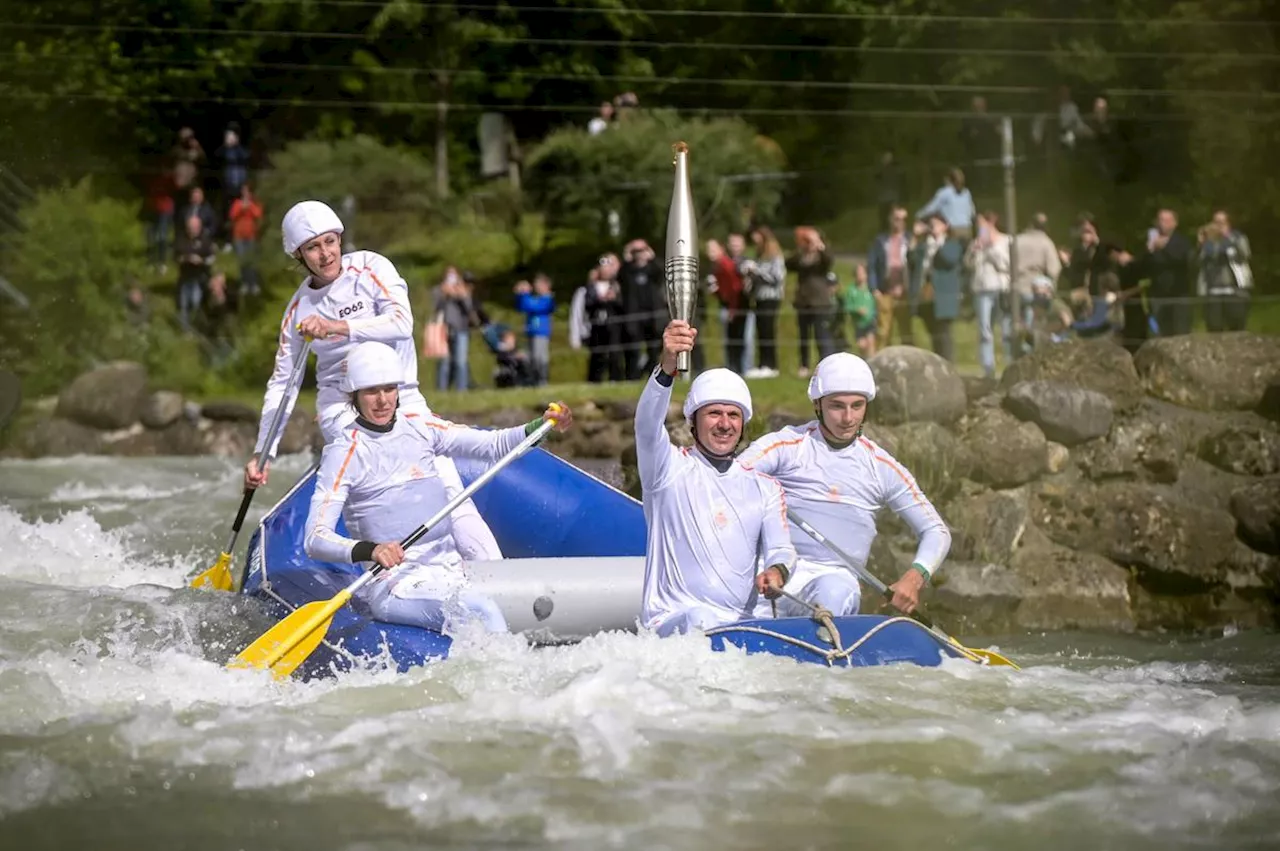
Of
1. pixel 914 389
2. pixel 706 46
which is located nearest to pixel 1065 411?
pixel 914 389

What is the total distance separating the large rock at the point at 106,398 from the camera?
19.4m

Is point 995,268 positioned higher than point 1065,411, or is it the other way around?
point 995,268

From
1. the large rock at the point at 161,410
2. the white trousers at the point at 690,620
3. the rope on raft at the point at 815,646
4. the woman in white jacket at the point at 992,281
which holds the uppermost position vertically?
the woman in white jacket at the point at 992,281

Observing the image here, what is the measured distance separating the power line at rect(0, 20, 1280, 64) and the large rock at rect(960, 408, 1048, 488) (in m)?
10.8

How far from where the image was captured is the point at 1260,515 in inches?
465

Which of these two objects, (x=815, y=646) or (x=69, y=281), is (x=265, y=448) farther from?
(x=69, y=281)

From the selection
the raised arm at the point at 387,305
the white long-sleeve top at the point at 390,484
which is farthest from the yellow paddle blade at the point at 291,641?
the raised arm at the point at 387,305

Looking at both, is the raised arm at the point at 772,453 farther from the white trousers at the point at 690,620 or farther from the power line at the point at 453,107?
the power line at the point at 453,107

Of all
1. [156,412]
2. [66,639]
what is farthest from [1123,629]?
[156,412]

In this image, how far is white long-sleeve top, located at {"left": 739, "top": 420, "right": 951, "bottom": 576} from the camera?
27.9 ft

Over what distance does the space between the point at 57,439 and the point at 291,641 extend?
12.2 metres

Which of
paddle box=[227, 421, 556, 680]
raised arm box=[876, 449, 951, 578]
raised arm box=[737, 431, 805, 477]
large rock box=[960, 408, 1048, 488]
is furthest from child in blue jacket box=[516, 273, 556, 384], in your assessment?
paddle box=[227, 421, 556, 680]

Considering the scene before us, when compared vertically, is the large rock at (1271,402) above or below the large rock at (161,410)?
below

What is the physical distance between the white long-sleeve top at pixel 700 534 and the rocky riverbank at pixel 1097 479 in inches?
142
